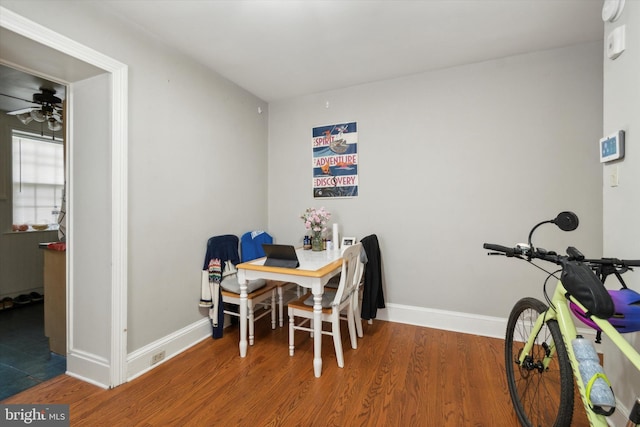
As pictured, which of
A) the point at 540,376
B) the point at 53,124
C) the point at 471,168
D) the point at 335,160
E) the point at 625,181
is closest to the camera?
the point at 625,181

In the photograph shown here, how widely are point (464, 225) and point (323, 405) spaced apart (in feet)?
6.57

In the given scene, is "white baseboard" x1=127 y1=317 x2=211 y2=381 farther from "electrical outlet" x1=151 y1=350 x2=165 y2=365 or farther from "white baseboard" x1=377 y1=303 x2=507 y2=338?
"white baseboard" x1=377 y1=303 x2=507 y2=338

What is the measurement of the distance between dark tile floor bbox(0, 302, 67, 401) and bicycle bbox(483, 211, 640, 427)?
3108 mm

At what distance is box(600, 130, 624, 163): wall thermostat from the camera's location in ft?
4.60

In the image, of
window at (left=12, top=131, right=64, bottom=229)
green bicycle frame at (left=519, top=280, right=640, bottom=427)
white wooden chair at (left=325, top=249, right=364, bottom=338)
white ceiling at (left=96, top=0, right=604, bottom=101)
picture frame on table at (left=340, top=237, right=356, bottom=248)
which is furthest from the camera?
window at (left=12, top=131, right=64, bottom=229)

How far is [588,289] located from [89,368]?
2873 millimetres

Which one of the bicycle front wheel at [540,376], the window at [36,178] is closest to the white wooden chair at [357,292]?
the bicycle front wheel at [540,376]

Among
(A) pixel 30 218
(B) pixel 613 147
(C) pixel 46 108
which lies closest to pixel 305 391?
(B) pixel 613 147

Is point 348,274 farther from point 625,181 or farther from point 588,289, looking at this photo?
point 625,181

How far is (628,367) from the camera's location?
1.36 metres


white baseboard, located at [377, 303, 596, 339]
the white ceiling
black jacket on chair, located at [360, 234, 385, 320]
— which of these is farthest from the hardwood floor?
the white ceiling

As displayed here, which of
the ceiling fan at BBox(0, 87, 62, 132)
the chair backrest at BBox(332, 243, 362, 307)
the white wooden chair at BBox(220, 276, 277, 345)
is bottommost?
the white wooden chair at BBox(220, 276, 277, 345)

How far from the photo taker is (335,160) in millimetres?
3215

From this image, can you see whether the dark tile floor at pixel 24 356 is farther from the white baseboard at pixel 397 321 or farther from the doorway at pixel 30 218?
the white baseboard at pixel 397 321
